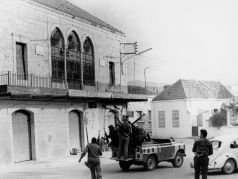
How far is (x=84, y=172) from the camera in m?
18.1

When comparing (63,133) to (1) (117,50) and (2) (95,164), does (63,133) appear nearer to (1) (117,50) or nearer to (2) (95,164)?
(1) (117,50)

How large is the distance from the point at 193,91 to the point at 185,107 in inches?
96.0

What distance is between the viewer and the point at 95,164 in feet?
43.2

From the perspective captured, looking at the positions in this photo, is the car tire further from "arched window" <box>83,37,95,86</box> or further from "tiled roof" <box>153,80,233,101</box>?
"tiled roof" <box>153,80,233,101</box>

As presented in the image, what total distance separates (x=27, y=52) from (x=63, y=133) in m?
5.47

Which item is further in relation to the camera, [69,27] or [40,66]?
[69,27]

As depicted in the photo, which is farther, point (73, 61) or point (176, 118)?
point (176, 118)

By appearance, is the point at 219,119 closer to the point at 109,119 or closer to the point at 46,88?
the point at 109,119

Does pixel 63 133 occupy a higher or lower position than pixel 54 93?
lower

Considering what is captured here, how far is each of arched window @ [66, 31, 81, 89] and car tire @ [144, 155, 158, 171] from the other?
36.1 feet

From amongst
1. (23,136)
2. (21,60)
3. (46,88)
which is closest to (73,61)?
(21,60)

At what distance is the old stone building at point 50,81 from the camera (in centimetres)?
2223

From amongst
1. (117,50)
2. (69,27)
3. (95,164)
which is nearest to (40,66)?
(69,27)

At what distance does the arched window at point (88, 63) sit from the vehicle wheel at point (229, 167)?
49.5ft
